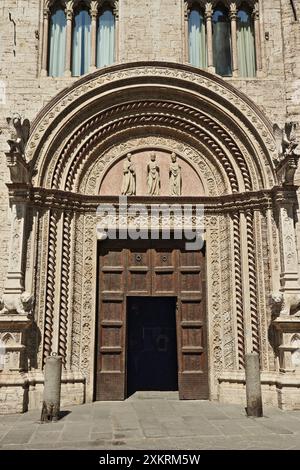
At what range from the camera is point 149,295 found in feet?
34.6

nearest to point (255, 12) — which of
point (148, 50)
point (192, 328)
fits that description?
point (148, 50)

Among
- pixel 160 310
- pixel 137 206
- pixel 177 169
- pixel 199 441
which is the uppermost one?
pixel 177 169

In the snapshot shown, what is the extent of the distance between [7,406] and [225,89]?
8602 mm

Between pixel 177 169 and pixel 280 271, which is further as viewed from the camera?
pixel 177 169

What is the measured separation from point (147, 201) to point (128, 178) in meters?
0.76

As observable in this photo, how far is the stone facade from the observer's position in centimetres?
952

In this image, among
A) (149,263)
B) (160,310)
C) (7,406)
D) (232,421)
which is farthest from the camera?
(160,310)

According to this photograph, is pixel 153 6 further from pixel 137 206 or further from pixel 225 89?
pixel 137 206

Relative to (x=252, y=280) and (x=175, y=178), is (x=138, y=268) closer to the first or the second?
(x=175, y=178)

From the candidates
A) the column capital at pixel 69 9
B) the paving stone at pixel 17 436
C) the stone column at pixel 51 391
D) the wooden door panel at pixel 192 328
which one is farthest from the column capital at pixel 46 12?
the paving stone at pixel 17 436

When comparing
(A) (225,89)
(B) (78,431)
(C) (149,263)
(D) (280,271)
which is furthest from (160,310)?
(B) (78,431)

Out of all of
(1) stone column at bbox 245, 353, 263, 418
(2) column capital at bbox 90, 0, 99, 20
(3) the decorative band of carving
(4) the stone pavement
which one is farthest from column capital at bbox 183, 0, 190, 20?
(4) the stone pavement

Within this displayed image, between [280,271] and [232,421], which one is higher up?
[280,271]

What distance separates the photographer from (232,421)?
7.67 m
